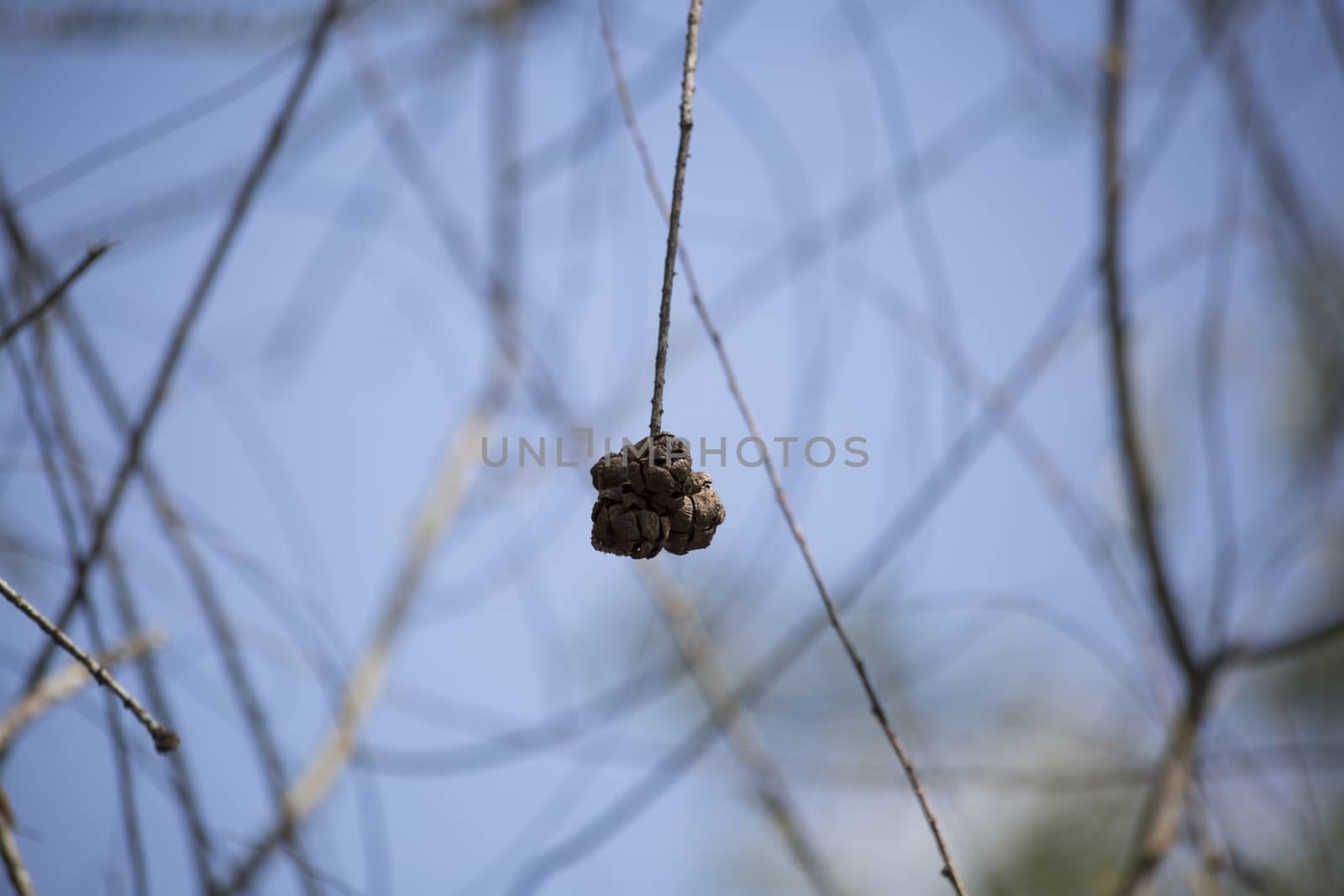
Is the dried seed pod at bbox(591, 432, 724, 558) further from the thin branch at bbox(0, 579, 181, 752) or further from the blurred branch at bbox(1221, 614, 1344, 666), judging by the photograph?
the blurred branch at bbox(1221, 614, 1344, 666)

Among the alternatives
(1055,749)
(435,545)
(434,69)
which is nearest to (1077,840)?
(1055,749)

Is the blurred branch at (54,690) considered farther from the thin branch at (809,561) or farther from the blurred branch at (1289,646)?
the blurred branch at (1289,646)

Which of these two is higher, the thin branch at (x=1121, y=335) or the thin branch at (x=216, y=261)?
the thin branch at (x=1121, y=335)

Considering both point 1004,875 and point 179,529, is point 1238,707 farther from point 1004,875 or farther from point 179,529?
point 179,529

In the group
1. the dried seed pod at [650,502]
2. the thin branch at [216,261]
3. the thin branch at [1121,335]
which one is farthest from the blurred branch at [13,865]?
the thin branch at [1121,335]

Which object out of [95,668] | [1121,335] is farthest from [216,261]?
[1121,335]
